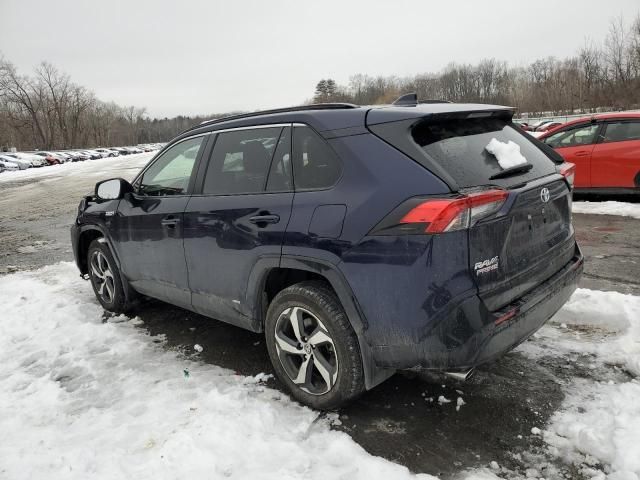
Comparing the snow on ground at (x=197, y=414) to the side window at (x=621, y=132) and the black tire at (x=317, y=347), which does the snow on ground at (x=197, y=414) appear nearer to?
the black tire at (x=317, y=347)

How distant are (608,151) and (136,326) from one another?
825 cm

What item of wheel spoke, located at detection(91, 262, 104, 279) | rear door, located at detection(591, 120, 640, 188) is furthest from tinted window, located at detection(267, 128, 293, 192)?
rear door, located at detection(591, 120, 640, 188)

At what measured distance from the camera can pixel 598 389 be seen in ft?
9.91

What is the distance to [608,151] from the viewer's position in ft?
27.8

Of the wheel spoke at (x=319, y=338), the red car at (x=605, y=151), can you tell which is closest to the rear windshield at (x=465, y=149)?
the wheel spoke at (x=319, y=338)

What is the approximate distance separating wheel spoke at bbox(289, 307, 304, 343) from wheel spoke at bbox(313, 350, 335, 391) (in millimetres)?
153

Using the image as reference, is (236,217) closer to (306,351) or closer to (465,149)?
(306,351)

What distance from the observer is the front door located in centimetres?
382

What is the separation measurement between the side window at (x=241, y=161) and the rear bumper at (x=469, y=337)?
141 centimetres

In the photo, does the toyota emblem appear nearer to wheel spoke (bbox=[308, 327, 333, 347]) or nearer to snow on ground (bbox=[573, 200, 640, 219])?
wheel spoke (bbox=[308, 327, 333, 347])

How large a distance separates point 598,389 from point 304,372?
6.10ft

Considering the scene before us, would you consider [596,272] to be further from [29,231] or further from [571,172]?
[29,231]

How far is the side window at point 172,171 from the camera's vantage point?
3875 millimetres

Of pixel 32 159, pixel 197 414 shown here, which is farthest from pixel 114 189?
pixel 32 159
